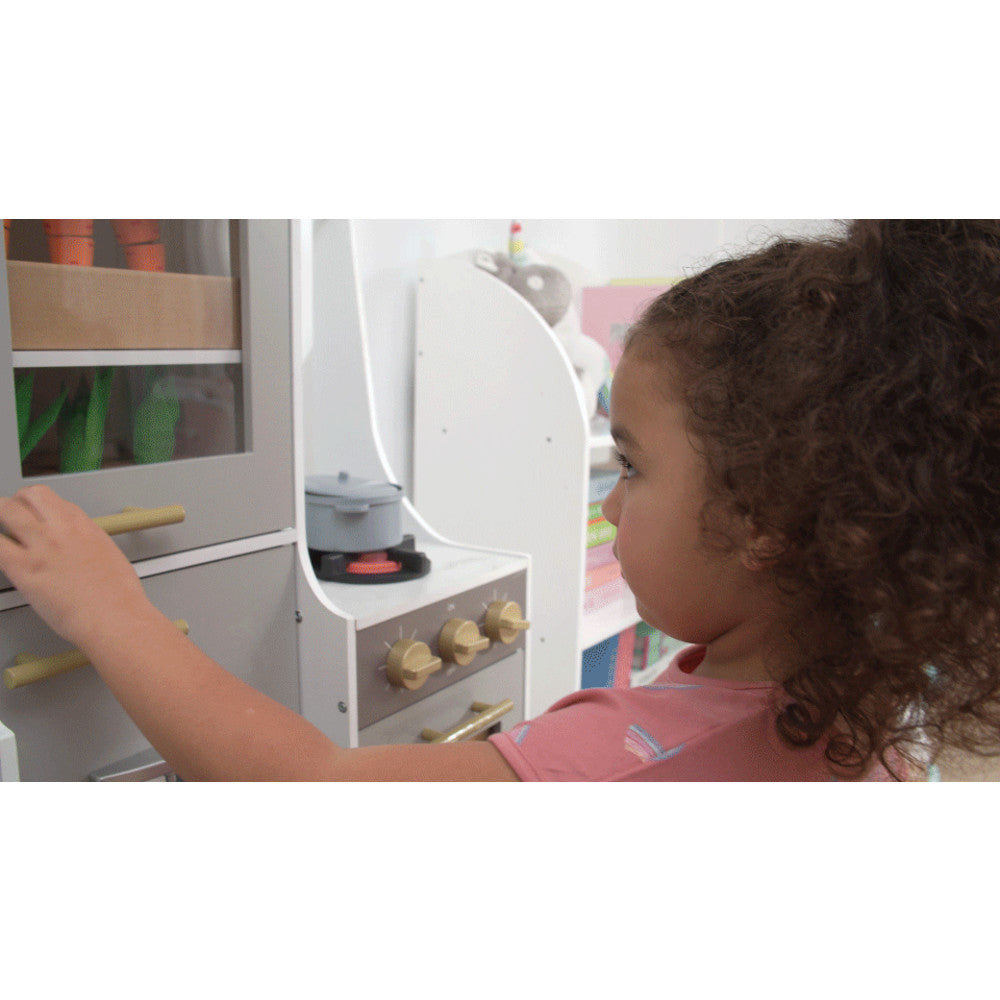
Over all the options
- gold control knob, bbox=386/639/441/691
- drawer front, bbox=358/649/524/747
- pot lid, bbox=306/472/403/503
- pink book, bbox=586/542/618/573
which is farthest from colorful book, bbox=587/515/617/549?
gold control knob, bbox=386/639/441/691

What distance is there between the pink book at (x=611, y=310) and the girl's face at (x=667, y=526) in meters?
1.23

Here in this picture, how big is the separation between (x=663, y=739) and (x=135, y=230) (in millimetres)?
549

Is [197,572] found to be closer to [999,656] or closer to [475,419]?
[999,656]

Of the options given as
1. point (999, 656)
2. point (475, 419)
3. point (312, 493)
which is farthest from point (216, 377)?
point (475, 419)

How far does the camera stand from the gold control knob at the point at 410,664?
2.81 ft

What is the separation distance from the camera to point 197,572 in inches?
28.9

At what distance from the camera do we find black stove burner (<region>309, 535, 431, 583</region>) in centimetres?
96

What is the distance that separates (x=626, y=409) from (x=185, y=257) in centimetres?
38

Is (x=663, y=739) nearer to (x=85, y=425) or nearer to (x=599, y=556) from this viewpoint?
(x=85, y=425)

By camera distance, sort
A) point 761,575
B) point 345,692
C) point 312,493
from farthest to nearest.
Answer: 1. point 312,493
2. point 345,692
3. point 761,575

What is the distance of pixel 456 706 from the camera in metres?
1.01

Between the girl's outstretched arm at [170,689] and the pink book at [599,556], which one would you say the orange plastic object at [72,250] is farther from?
the pink book at [599,556]

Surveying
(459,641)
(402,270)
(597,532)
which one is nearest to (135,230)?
(459,641)

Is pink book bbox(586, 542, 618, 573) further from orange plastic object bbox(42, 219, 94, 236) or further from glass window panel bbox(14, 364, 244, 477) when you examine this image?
orange plastic object bbox(42, 219, 94, 236)
